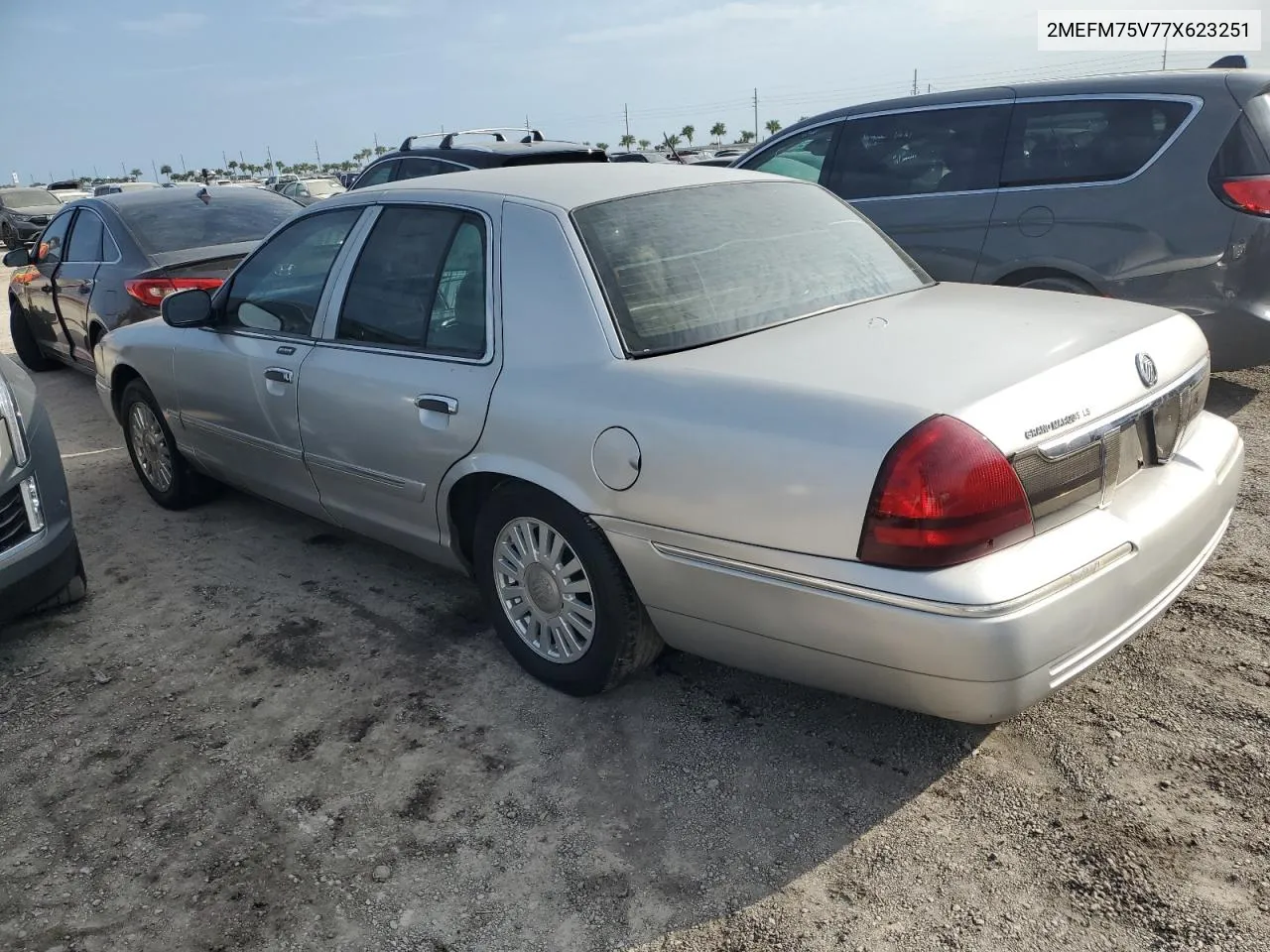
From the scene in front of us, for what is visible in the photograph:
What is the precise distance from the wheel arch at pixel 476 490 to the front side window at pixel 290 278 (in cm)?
103

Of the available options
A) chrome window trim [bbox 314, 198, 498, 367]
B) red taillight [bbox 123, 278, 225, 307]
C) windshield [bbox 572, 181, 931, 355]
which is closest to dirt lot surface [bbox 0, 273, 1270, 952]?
chrome window trim [bbox 314, 198, 498, 367]

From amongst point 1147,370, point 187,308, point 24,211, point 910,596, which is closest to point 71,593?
point 187,308

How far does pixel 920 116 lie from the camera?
618 centimetres

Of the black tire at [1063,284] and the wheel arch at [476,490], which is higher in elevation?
the black tire at [1063,284]

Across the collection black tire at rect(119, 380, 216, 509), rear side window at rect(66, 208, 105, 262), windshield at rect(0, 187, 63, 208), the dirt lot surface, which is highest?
windshield at rect(0, 187, 63, 208)

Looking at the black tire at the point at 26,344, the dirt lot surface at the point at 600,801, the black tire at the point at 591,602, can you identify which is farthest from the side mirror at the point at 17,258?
the black tire at the point at 591,602

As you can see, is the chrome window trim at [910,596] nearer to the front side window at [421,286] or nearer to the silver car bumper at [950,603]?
the silver car bumper at [950,603]

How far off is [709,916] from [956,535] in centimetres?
103

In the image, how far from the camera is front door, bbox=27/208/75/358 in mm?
7910

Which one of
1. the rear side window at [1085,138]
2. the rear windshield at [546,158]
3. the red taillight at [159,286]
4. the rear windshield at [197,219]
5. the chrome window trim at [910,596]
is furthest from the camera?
the rear windshield at [546,158]

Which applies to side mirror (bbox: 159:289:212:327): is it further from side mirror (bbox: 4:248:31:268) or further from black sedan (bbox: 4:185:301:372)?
side mirror (bbox: 4:248:31:268)

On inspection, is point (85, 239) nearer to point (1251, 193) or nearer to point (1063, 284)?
point (1063, 284)

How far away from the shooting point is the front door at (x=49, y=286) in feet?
26.0

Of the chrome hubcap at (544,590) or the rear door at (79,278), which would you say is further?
the rear door at (79,278)
